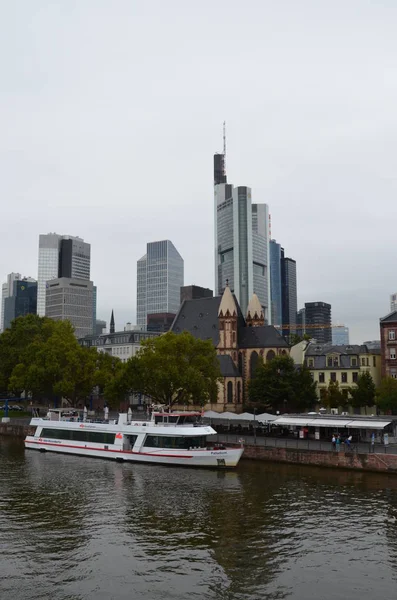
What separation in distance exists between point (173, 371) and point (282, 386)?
76.5 feet

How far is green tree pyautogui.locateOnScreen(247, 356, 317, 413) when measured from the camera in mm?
101444

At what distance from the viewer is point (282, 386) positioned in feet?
334

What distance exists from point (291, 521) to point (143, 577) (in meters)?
13.6

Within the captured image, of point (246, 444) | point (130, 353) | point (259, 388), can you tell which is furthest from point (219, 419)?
point (130, 353)

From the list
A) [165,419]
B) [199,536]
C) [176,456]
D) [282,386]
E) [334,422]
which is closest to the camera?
[199,536]

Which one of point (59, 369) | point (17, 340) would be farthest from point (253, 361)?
point (17, 340)

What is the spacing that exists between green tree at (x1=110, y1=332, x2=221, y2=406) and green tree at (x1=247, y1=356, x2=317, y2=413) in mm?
10149

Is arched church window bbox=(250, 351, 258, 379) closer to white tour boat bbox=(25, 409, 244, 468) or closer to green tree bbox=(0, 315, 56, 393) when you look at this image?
green tree bbox=(0, 315, 56, 393)

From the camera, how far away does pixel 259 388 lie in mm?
102812

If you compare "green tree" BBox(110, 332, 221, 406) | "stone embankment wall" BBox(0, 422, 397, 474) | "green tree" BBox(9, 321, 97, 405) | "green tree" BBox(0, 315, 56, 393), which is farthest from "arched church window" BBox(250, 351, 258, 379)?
"stone embankment wall" BBox(0, 422, 397, 474)

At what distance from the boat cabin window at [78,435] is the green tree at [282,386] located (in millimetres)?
36206

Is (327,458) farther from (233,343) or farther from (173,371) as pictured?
(233,343)

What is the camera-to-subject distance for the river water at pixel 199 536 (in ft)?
93.8

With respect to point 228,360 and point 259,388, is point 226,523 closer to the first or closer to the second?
point 259,388
